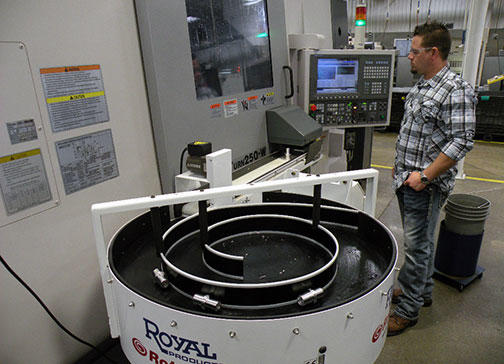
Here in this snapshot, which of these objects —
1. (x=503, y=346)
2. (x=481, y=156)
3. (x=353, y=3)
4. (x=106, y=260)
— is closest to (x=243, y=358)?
(x=106, y=260)

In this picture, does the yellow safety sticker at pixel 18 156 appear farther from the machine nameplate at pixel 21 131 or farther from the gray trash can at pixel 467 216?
the gray trash can at pixel 467 216

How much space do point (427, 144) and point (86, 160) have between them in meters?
1.44

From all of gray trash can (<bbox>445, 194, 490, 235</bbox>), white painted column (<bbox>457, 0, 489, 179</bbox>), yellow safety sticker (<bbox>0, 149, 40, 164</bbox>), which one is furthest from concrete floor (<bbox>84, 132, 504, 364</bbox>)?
white painted column (<bbox>457, 0, 489, 179</bbox>)

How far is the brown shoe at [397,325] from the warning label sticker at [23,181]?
170 centimetres

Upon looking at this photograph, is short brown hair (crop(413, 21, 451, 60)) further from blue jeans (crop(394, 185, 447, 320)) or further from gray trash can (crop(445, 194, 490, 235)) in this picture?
gray trash can (crop(445, 194, 490, 235))

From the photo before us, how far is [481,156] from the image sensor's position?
15.8 feet

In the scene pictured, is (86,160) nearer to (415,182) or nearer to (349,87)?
(415,182)

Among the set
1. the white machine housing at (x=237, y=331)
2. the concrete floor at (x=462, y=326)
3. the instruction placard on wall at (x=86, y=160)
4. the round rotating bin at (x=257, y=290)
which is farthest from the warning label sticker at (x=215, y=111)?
the concrete floor at (x=462, y=326)

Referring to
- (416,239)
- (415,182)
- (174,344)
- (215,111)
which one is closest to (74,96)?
(215,111)

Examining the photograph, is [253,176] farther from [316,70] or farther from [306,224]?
[316,70]

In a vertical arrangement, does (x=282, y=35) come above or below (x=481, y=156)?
above

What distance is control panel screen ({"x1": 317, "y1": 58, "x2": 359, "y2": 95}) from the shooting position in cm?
247

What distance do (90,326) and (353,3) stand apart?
26.0ft

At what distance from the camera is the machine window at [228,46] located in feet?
5.42
